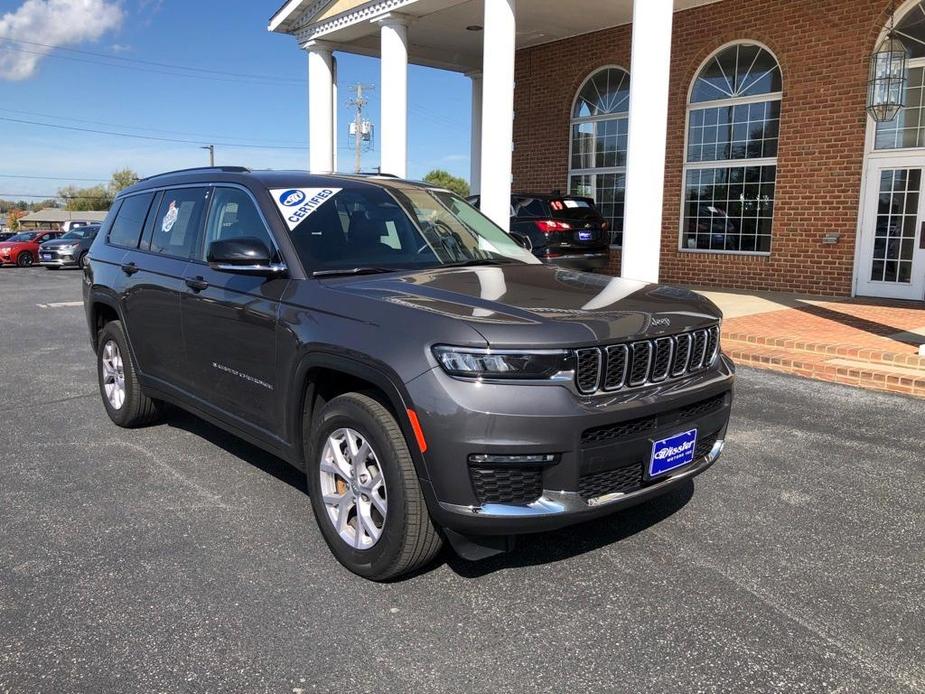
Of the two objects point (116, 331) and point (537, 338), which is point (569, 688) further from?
point (116, 331)

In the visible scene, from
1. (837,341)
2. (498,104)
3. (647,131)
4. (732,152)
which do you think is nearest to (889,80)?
(732,152)

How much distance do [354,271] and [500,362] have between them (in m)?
1.21

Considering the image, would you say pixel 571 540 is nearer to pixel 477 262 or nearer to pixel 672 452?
pixel 672 452

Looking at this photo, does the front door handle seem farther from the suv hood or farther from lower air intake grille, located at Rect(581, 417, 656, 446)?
lower air intake grille, located at Rect(581, 417, 656, 446)

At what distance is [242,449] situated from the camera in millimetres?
5016

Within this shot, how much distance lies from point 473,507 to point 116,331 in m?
3.62

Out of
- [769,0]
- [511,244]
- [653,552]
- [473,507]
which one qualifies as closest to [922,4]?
[769,0]

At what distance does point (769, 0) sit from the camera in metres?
12.4

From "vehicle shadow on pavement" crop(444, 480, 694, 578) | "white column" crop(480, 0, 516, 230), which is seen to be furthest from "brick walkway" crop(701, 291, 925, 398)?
"vehicle shadow on pavement" crop(444, 480, 694, 578)

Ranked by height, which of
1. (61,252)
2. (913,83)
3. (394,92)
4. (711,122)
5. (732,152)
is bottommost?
(61,252)

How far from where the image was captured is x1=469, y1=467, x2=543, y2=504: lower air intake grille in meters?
2.79

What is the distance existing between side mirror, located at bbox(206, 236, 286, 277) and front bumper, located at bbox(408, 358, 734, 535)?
1.20m

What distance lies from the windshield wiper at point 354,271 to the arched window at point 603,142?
12271 millimetres

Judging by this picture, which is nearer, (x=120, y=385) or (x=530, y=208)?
(x=120, y=385)
